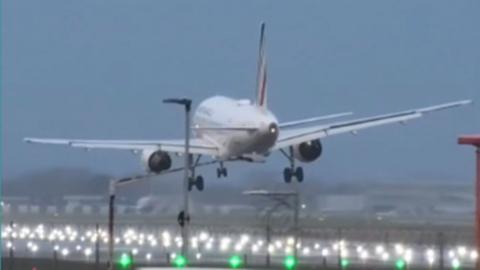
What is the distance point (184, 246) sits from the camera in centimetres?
5366

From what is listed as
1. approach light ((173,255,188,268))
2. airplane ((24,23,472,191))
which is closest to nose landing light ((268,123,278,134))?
airplane ((24,23,472,191))

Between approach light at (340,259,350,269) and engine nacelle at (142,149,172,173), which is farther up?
engine nacelle at (142,149,172,173)

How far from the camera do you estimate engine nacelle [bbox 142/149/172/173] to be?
92562 mm

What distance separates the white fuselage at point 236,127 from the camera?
96.2m

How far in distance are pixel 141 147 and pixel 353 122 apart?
11508 millimetres

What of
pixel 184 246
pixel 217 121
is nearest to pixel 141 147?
pixel 217 121

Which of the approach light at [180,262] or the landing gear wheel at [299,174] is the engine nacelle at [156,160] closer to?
the landing gear wheel at [299,174]

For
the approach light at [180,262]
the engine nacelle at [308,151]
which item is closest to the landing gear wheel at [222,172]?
the engine nacelle at [308,151]

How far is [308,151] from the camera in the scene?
9938 centimetres

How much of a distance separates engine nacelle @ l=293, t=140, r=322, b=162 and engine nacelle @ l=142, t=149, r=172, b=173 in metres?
7.00

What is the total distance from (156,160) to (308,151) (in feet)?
29.5

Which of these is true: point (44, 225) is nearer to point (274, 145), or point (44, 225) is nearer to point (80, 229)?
point (80, 229)

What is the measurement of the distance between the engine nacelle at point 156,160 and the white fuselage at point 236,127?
10.2ft

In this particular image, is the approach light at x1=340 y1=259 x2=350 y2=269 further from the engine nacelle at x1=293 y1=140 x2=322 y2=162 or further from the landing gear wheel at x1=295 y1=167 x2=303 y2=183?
the engine nacelle at x1=293 y1=140 x2=322 y2=162
